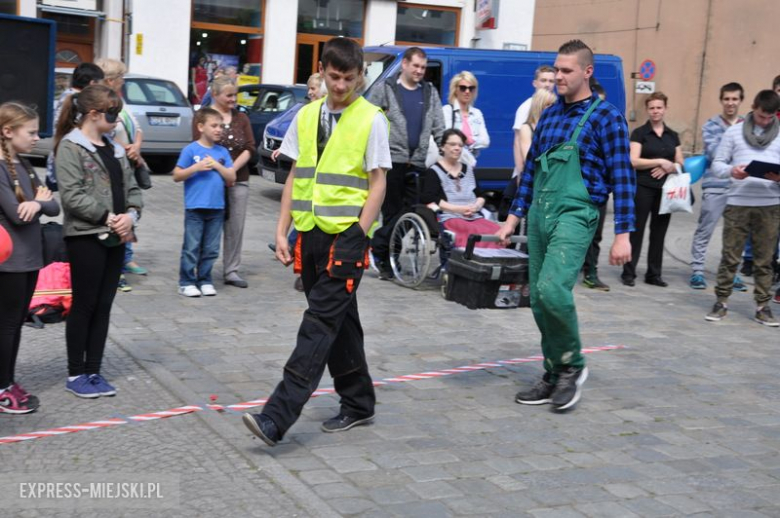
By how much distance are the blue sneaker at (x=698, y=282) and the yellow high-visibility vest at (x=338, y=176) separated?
6372mm

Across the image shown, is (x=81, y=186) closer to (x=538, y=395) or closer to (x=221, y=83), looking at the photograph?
(x=538, y=395)

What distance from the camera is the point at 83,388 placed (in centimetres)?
596

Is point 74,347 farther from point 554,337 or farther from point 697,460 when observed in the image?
A: point 697,460

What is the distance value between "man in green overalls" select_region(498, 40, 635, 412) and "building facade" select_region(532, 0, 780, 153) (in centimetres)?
2277

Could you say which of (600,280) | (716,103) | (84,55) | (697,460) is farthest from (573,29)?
(697,460)

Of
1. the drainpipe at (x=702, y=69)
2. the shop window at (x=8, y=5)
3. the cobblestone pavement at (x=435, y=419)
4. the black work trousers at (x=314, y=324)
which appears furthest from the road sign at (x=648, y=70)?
the black work trousers at (x=314, y=324)

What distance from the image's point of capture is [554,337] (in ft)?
20.2

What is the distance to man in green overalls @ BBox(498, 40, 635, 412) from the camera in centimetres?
599

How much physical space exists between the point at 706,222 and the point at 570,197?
5.41 m

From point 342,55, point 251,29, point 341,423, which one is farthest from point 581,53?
point 251,29

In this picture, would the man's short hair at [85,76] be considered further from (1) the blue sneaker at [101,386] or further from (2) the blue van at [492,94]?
(2) the blue van at [492,94]

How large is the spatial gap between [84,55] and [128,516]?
69.7 feet

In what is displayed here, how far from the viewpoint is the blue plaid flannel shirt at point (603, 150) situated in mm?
6062

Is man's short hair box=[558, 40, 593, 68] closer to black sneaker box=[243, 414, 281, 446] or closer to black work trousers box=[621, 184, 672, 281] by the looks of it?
black sneaker box=[243, 414, 281, 446]
